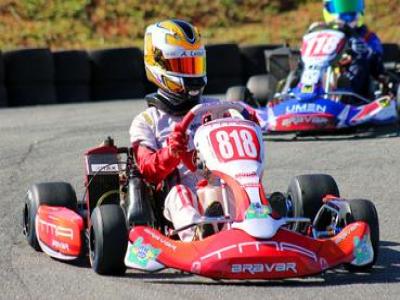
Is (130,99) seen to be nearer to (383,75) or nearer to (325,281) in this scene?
(383,75)

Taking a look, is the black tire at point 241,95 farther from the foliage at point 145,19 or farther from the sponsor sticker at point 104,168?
the foliage at point 145,19

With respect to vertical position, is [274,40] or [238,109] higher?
[238,109]

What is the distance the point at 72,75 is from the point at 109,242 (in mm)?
10737

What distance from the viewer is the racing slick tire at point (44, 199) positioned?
23.4ft

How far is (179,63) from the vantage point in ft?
23.4

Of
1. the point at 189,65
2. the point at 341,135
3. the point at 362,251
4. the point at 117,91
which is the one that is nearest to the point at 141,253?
the point at 362,251

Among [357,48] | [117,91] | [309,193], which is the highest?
[309,193]

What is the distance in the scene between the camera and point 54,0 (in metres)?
23.1

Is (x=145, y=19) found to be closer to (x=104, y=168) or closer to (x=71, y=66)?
(x=71, y=66)

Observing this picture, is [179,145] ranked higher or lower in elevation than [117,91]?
higher

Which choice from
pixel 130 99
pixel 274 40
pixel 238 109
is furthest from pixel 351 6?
pixel 274 40

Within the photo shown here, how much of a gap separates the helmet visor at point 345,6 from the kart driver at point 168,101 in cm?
624

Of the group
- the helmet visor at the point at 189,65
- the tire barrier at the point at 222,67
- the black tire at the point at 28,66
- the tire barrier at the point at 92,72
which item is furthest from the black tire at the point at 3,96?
the helmet visor at the point at 189,65

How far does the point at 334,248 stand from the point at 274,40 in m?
16.5
